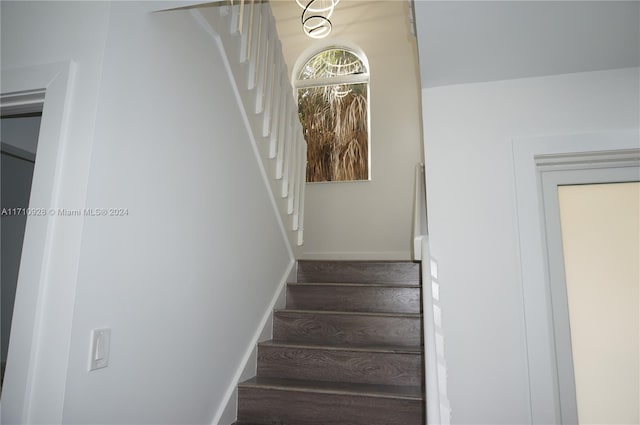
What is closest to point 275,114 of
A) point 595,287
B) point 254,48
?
point 254,48

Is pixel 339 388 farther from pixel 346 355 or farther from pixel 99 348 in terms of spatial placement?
pixel 99 348

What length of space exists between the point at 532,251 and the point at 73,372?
1678 millimetres

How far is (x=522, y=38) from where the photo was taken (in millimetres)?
1529

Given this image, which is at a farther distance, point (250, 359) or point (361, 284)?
point (361, 284)

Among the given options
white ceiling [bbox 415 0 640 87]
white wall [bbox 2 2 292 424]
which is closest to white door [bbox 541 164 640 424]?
white ceiling [bbox 415 0 640 87]

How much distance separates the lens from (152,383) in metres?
1.59

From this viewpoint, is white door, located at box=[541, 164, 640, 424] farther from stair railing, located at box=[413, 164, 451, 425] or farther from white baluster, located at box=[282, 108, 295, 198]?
white baluster, located at box=[282, 108, 295, 198]

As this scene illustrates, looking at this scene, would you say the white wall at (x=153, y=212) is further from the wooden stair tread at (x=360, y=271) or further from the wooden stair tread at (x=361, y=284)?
the wooden stair tread at (x=360, y=271)

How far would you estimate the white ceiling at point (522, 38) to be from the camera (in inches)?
54.2

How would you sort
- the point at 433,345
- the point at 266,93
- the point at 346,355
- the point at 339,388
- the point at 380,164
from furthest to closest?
the point at 380,164, the point at 266,93, the point at 346,355, the point at 339,388, the point at 433,345

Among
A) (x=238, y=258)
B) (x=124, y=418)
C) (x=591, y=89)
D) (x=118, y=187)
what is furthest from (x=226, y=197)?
(x=591, y=89)

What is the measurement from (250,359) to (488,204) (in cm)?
155

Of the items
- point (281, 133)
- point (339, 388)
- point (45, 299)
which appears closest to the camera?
point (45, 299)

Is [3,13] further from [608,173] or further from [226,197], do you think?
[608,173]
